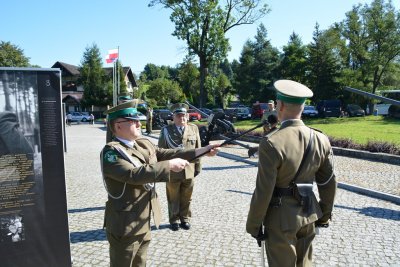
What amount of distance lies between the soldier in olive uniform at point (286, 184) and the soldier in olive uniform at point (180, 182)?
3.06m

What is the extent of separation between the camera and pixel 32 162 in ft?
12.8

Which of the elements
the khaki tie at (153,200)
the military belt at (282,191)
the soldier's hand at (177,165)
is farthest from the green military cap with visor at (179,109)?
the military belt at (282,191)

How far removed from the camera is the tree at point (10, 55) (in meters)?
52.4

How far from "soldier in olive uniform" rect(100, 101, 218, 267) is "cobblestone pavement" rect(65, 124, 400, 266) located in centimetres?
156

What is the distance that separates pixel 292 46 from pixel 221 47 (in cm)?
1269

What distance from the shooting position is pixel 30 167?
12.7ft

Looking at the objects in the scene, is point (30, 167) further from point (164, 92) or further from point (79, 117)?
point (164, 92)

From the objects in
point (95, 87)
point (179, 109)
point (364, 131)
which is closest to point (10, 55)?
point (95, 87)

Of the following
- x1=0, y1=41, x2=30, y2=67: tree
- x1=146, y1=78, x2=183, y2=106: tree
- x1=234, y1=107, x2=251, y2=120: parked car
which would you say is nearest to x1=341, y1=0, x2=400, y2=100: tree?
x1=234, y1=107, x2=251, y2=120: parked car

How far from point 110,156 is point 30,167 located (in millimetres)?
1163

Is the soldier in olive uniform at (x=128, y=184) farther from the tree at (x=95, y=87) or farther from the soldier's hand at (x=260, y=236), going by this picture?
the tree at (x=95, y=87)

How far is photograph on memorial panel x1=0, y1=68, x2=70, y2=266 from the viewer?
3.75m

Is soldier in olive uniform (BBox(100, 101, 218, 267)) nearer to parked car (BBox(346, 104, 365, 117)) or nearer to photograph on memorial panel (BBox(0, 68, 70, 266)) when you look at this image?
photograph on memorial panel (BBox(0, 68, 70, 266))

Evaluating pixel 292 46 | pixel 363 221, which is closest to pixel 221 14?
pixel 292 46
